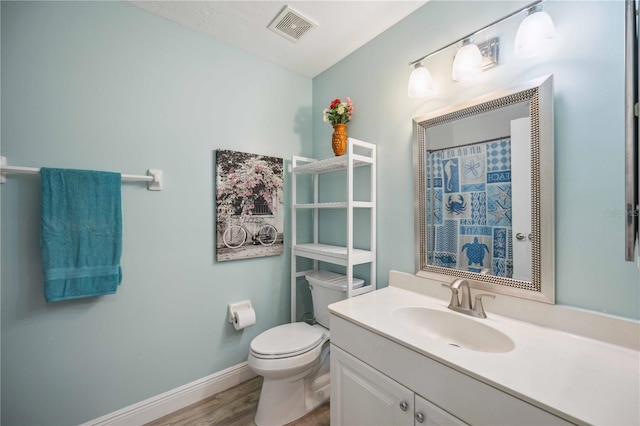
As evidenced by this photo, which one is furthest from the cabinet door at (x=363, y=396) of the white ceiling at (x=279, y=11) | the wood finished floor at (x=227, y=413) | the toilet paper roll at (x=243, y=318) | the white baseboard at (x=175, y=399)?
the white ceiling at (x=279, y=11)

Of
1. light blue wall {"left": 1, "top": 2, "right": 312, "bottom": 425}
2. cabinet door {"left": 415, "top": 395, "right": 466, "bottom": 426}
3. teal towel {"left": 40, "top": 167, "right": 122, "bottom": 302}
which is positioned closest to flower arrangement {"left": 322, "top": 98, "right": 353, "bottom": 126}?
light blue wall {"left": 1, "top": 2, "right": 312, "bottom": 425}

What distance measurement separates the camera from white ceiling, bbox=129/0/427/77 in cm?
148

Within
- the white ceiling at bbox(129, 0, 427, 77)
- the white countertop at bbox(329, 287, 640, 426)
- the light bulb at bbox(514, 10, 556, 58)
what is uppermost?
the white ceiling at bbox(129, 0, 427, 77)

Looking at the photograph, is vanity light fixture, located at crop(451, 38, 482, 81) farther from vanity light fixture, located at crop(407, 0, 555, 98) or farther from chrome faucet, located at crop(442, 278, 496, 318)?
chrome faucet, located at crop(442, 278, 496, 318)

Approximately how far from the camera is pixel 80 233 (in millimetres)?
1306

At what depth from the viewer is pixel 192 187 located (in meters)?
1.68

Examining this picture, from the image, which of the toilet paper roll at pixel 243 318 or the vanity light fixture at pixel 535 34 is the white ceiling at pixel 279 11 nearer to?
the vanity light fixture at pixel 535 34

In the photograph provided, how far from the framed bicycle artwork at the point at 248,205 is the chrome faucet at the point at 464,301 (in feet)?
4.17

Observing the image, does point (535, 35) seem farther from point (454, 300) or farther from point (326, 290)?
point (326, 290)

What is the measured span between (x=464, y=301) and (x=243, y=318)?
1375 mm

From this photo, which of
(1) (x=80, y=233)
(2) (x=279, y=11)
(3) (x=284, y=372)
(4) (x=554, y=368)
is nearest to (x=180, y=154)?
(1) (x=80, y=233)

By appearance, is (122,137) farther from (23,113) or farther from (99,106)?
(23,113)

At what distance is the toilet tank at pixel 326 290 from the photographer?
1.71 metres

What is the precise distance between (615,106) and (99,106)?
7.64ft
